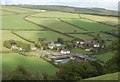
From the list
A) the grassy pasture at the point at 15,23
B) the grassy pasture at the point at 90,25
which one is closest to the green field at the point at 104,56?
the grassy pasture at the point at 90,25

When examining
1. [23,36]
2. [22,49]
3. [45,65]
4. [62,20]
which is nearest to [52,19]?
[62,20]

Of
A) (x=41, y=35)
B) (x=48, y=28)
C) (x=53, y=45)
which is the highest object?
(x=48, y=28)

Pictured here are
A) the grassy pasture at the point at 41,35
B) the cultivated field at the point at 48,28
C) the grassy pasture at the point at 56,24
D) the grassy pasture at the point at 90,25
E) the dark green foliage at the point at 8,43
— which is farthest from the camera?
A: the grassy pasture at the point at 90,25

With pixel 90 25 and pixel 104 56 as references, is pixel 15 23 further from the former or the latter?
pixel 104 56

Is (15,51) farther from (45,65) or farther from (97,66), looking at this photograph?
(97,66)

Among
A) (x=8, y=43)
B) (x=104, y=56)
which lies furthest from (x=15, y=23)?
(x=104, y=56)

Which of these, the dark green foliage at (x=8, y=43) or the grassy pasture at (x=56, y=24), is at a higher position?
the dark green foliage at (x=8, y=43)

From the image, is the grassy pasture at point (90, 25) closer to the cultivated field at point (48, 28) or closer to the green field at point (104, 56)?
the cultivated field at point (48, 28)

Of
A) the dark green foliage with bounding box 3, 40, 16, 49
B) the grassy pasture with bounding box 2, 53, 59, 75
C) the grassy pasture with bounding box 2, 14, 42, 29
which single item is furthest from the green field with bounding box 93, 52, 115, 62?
the grassy pasture with bounding box 2, 14, 42, 29
